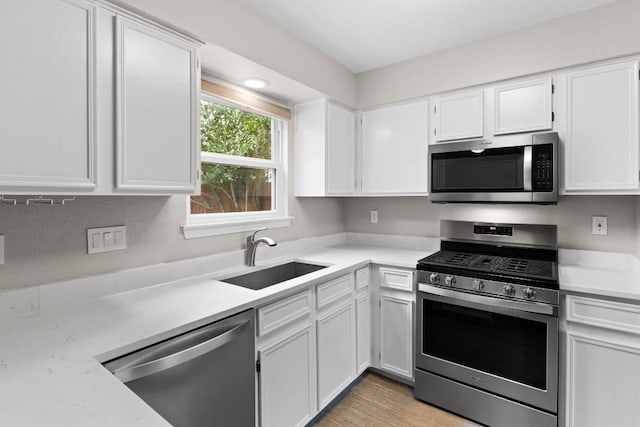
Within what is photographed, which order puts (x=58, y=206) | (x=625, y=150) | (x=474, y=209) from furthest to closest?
(x=474, y=209), (x=625, y=150), (x=58, y=206)

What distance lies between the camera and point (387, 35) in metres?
2.30

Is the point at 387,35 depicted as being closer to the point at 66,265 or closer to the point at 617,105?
the point at 617,105

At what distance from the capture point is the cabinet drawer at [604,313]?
159 cm

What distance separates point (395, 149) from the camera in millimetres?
2717

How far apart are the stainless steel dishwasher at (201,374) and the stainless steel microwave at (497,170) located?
64.3 inches

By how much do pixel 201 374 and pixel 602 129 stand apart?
2481mm

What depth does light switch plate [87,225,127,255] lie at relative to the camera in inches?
60.0

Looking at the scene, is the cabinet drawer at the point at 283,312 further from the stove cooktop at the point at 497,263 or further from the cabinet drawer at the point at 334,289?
the stove cooktop at the point at 497,263

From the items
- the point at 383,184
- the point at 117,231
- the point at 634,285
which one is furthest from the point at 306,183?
the point at 634,285

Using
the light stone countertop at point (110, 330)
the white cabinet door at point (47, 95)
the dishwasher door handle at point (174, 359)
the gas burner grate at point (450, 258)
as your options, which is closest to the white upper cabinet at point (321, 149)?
the light stone countertop at point (110, 330)

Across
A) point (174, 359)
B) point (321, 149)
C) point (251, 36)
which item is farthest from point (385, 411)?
point (251, 36)

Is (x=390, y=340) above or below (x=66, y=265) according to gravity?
below

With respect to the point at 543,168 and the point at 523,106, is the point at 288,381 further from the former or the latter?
the point at 523,106

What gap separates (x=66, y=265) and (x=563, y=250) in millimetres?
2873
